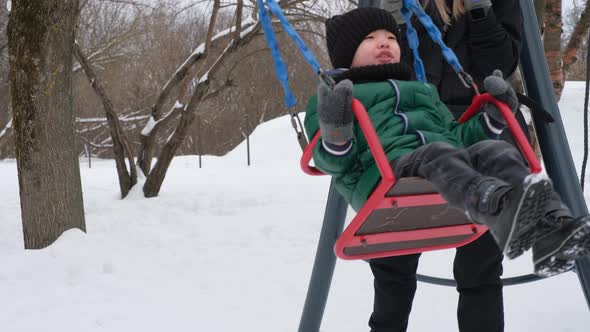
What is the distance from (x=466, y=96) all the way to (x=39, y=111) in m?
2.84

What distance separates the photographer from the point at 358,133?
5.37 ft

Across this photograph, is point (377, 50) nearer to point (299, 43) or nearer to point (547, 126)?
point (299, 43)

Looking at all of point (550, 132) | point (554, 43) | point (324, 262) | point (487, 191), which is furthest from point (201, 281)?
point (554, 43)

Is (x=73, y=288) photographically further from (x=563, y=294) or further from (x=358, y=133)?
(x=563, y=294)

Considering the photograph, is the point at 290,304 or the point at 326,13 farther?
the point at 326,13

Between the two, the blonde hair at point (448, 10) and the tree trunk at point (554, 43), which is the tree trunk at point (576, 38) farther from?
the blonde hair at point (448, 10)

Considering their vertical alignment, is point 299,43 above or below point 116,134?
above

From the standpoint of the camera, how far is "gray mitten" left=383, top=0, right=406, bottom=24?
208 centimetres

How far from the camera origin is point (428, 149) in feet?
4.59

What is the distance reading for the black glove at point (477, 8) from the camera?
1814 millimetres

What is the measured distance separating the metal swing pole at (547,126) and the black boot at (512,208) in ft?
3.11

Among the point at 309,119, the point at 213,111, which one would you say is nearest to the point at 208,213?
the point at 309,119

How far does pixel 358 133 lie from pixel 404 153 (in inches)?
6.8

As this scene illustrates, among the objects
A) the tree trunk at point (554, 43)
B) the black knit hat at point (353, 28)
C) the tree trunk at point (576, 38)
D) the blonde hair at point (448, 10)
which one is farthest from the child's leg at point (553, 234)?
the tree trunk at point (554, 43)
